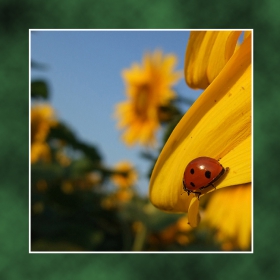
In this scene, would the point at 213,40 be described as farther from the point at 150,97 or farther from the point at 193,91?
the point at 150,97

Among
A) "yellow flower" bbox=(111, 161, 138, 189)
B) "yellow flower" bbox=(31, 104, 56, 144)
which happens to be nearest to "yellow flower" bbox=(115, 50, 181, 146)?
"yellow flower" bbox=(111, 161, 138, 189)

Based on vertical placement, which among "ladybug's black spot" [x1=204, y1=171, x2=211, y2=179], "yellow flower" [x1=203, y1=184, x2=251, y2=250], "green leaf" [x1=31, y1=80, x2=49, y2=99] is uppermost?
"green leaf" [x1=31, y1=80, x2=49, y2=99]

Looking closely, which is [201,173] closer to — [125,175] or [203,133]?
[203,133]

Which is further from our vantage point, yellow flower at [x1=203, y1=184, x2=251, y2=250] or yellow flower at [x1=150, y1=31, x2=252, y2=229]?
yellow flower at [x1=203, y1=184, x2=251, y2=250]

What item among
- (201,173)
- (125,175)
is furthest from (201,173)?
(125,175)

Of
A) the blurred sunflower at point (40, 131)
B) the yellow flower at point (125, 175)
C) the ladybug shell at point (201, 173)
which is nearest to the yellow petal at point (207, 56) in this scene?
the ladybug shell at point (201, 173)

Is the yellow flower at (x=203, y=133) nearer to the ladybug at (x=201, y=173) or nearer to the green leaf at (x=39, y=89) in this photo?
the ladybug at (x=201, y=173)

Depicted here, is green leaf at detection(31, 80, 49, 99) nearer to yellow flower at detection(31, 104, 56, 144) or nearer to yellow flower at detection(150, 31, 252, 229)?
yellow flower at detection(31, 104, 56, 144)
